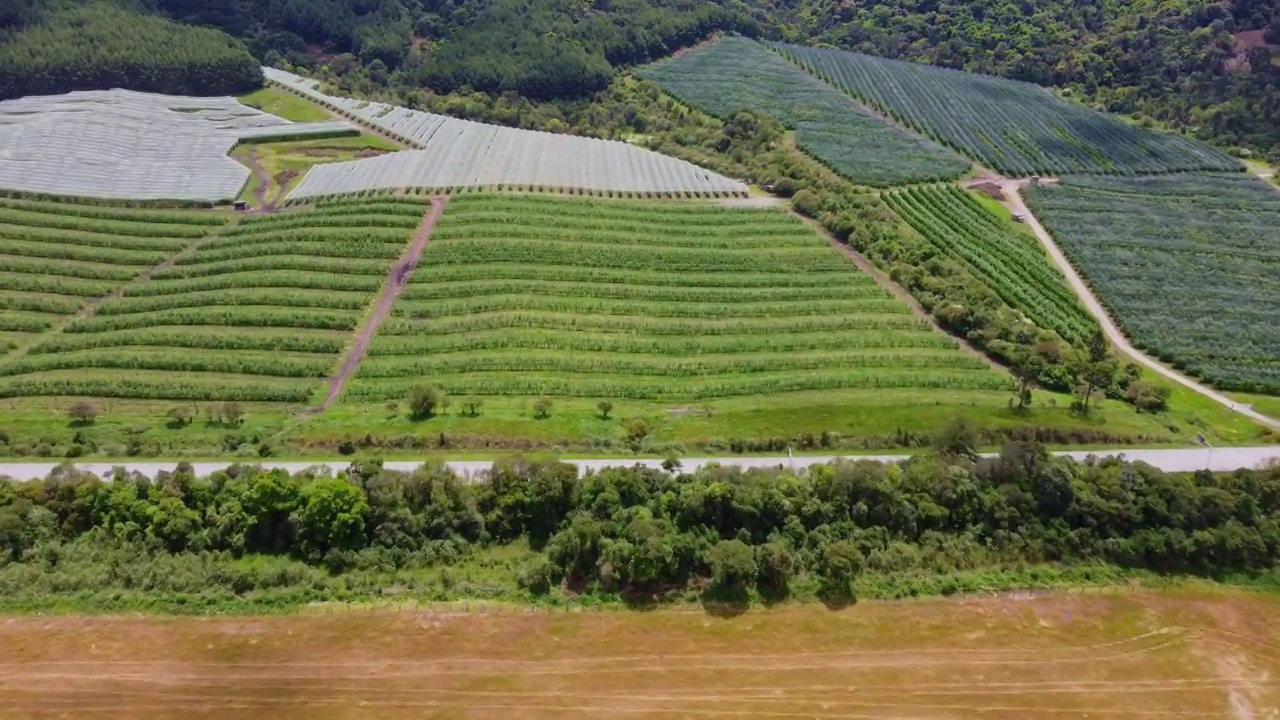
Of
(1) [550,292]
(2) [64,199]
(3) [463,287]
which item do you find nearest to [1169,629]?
(1) [550,292]

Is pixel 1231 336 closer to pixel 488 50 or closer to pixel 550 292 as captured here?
pixel 550 292

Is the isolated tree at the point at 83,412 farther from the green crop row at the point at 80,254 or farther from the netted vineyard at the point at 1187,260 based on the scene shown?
the netted vineyard at the point at 1187,260

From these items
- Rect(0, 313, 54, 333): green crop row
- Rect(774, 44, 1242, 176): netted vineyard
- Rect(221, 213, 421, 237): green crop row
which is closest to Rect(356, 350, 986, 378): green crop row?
Rect(221, 213, 421, 237): green crop row

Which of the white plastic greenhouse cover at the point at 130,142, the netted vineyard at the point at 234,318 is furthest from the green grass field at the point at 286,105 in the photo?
the netted vineyard at the point at 234,318

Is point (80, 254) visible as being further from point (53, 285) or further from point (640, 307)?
point (640, 307)

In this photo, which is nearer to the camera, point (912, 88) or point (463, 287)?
point (463, 287)

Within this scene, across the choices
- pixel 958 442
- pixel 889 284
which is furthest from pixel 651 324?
pixel 958 442

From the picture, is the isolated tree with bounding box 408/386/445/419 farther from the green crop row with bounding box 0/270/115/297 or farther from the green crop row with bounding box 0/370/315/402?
the green crop row with bounding box 0/270/115/297
